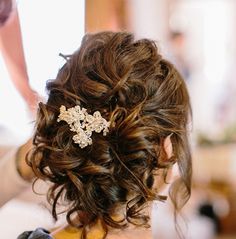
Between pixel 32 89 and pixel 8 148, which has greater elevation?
pixel 32 89

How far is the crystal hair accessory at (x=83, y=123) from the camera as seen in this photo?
2.74 feet

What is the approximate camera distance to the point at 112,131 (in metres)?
0.84

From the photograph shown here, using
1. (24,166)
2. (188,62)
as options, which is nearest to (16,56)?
(24,166)

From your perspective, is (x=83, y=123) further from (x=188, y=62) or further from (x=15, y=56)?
(x=188, y=62)

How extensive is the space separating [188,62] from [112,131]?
3509 millimetres

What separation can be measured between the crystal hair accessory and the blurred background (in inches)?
9.9

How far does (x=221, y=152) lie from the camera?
3553 millimetres

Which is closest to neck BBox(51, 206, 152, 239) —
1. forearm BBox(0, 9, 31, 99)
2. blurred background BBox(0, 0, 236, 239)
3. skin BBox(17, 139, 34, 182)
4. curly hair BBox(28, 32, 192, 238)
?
curly hair BBox(28, 32, 192, 238)

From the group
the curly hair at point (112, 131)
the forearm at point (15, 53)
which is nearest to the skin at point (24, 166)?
the curly hair at point (112, 131)

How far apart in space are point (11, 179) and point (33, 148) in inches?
4.8

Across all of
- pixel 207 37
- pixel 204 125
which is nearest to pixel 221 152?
pixel 204 125

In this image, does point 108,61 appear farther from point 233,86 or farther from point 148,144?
point 233,86

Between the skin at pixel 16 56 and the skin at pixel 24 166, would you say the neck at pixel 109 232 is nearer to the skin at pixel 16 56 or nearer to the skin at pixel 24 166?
the skin at pixel 24 166

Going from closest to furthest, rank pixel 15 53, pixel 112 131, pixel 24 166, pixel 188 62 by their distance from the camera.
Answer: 1. pixel 112 131
2. pixel 24 166
3. pixel 15 53
4. pixel 188 62
